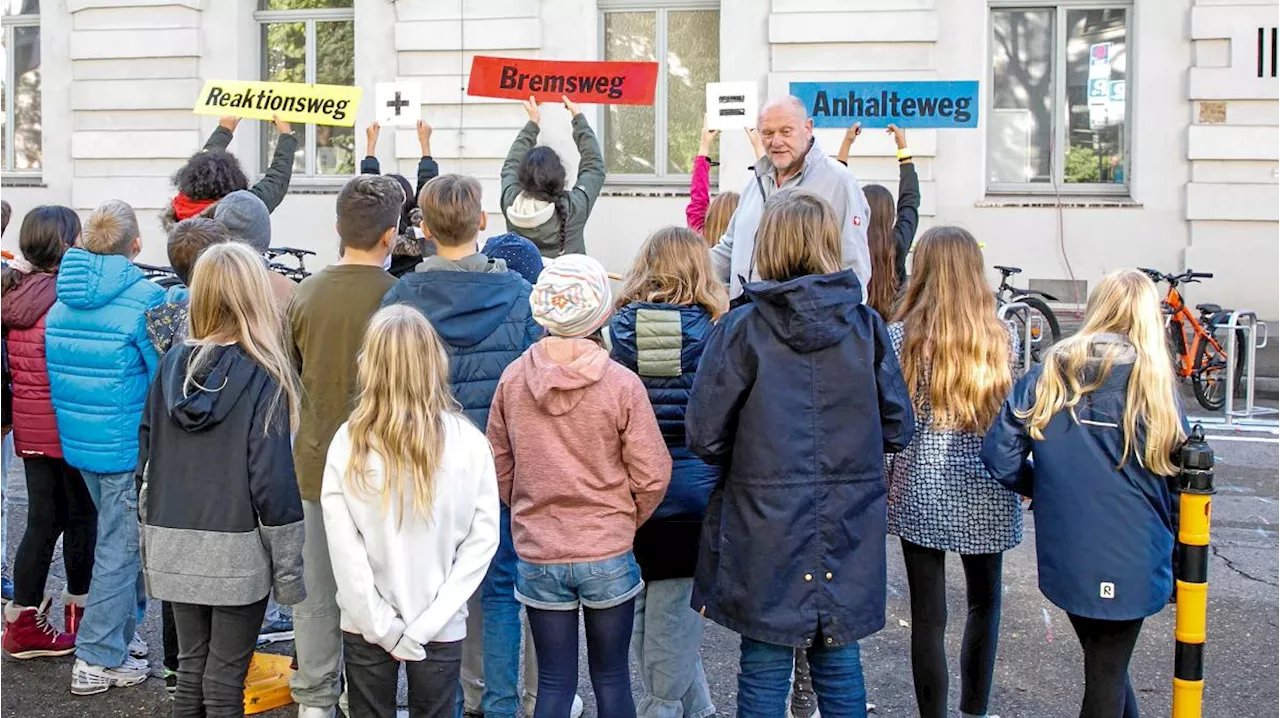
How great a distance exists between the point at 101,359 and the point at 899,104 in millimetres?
5571

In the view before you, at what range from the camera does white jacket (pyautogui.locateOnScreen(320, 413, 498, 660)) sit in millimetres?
3859

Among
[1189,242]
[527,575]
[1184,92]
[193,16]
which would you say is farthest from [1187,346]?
[193,16]

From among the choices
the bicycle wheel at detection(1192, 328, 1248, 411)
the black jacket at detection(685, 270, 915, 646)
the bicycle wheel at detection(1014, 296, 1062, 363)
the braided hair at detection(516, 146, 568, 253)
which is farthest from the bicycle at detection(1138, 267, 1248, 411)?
the black jacket at detection(685, 270, 915, 646)

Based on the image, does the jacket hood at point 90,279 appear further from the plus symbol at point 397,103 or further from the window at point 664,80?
the window at point 664,80

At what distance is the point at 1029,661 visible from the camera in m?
A: 5.74

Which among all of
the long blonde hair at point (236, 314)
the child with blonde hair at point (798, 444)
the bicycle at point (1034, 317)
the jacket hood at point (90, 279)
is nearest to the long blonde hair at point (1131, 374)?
the child with blonde hair at point (798, 444)

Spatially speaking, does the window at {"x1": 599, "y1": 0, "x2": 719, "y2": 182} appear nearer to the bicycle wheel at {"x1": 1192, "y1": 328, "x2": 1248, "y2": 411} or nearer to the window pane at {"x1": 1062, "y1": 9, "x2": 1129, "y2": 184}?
the window pane at {"x1": 1062, "y1": 9, "x2": 1129, "y2": 184}

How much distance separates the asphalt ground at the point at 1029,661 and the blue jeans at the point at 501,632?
604 mm

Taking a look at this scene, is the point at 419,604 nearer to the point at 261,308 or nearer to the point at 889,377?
the point at 261,308

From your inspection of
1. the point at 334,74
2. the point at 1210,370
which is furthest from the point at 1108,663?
the point at 334,74

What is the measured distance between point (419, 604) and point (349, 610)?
0.20 m

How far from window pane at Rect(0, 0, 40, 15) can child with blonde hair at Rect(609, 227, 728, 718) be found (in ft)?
48.1

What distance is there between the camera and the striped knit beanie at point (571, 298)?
4.14m

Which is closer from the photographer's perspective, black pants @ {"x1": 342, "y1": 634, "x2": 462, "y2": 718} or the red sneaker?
black pants @ {"x1": 342, "y1": 634, "x2": 462, "y2": 718}
